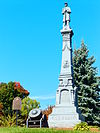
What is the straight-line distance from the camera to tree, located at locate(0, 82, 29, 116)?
38925mm

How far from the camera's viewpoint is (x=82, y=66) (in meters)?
31.2

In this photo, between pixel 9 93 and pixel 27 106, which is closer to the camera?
pixel 27 106

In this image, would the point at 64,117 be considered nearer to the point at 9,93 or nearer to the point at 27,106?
the point at 27,106

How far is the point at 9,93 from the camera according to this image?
39.9 metres

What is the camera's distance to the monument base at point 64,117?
69.9 ft

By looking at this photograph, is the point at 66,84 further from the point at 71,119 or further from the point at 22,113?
the point at 22,113

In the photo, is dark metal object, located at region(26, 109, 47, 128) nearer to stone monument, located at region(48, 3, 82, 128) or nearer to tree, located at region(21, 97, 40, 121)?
stone monument, located at region(48, 3, 82, 128)

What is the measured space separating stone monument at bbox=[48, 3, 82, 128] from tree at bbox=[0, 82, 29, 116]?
1662cm

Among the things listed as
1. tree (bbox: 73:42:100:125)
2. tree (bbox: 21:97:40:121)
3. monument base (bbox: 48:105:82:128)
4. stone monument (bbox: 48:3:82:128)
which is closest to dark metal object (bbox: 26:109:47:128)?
monument base (bbox: 48:105:82:128)

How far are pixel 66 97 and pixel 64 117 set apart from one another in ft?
6.42

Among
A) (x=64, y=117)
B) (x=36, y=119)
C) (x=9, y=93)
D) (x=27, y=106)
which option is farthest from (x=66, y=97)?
(x=9, y=93)

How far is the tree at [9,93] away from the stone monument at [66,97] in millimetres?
16624

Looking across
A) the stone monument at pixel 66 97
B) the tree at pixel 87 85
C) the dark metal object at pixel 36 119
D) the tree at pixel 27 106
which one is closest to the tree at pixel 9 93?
the tree at pixel 27 106

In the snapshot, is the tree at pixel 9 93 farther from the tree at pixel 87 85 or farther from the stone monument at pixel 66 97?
the stone monument at pixel 66 97
